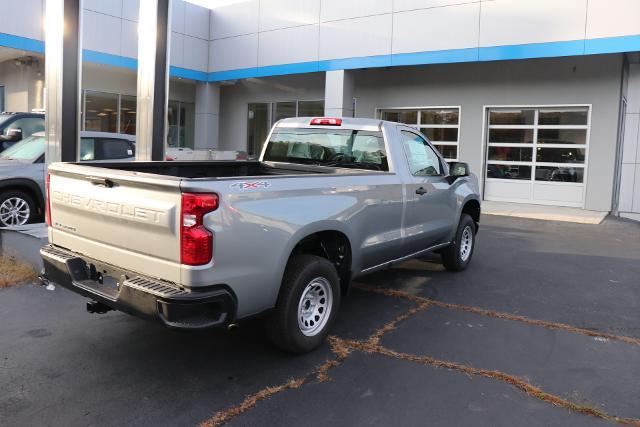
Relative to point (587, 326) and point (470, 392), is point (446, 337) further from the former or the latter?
point (587, 326)

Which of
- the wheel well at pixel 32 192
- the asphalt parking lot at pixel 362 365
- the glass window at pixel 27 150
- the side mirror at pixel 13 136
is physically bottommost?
the asphalt parking lot at pixel 362 365

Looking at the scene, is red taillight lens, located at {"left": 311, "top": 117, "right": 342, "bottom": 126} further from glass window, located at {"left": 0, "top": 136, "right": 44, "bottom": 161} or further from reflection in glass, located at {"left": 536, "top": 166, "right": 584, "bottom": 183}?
reflection in glass, located at {"left": 536, "top": 166, "right": 584, "bottom": 183}

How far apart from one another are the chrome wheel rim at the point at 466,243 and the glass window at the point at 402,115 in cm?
1074

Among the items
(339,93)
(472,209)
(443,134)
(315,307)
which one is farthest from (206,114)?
(315,307)

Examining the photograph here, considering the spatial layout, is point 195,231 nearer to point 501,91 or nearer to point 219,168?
point 219,168

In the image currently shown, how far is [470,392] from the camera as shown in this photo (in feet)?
12.4

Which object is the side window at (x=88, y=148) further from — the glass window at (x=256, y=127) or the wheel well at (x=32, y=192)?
the glass window at (x=256, y=127)

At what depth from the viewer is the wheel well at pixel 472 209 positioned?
7.46 meters

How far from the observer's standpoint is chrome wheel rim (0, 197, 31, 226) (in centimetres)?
796

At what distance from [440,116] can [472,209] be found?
394 inches

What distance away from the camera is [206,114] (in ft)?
69.9

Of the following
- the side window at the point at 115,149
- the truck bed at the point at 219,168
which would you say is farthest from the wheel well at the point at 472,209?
the side window at the point at 115,149

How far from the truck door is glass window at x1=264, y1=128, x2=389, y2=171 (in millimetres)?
349

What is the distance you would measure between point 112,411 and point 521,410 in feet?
8.42
